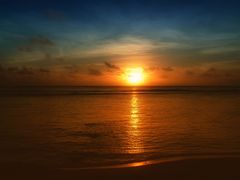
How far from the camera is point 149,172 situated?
7535mm

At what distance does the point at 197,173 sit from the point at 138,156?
8.58 ft

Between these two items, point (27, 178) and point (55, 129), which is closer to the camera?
point (27, 178)

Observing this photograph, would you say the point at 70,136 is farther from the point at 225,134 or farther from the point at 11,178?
the point at 225,134

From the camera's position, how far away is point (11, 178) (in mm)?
7074

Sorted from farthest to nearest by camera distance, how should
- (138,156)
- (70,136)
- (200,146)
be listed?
1. (70,136)
2. (200,146)
3. (138,156)

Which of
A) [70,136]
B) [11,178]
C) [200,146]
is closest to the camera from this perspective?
[11,178]

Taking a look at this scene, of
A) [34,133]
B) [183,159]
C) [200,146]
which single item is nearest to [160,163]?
[183,159]

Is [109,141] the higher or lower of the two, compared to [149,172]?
higher

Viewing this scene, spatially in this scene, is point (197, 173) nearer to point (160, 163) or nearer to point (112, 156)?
point (160, 163)

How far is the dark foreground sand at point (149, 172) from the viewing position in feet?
23.4

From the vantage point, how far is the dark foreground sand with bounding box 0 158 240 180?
23.4ft

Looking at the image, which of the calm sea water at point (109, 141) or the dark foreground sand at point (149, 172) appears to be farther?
the calm sea water at point (109, 141)

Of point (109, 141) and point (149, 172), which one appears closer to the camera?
point (149, 172)

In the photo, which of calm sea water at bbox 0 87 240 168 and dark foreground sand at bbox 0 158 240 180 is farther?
calm sea water at bbox 0 87 240 168
